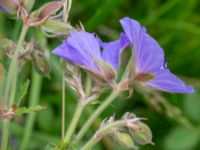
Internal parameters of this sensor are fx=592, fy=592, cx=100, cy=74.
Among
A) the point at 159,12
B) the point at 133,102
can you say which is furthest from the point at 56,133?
the point at 159,12

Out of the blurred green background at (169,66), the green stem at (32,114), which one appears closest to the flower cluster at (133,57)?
the green stem at (32,114)

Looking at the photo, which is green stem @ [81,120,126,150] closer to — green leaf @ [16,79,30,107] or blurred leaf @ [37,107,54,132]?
green leaf @ [16,79,30,107]

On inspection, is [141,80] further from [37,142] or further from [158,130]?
[158,130]

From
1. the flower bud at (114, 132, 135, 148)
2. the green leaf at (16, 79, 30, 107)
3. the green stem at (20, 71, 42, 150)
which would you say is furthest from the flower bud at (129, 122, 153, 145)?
the green stem at (20, 71, 42, 150)

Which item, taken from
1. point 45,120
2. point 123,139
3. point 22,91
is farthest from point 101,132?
point 45,120

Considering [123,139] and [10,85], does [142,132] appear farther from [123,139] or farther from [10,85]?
[10,85]

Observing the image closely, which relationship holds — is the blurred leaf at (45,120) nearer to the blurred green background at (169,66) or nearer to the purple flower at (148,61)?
the blurred green background at (169,66)

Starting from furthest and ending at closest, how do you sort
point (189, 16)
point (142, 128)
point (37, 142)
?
point (189, 16) < point (37, 142) < point (142, 128)
